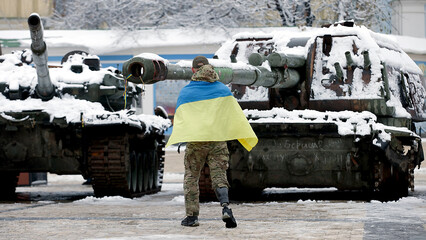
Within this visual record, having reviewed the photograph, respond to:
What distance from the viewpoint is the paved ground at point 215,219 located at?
842cm

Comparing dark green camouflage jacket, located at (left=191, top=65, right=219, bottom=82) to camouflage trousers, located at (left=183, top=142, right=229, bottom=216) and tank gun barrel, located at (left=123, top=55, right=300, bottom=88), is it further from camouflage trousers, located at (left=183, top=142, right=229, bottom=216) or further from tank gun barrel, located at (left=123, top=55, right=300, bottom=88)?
camouflage trousers, located at (left=183, top=142, right=229, bottom=216)

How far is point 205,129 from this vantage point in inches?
365

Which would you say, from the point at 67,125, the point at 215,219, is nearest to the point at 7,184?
the point at 67,125

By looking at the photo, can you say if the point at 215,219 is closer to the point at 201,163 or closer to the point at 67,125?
the point at 201,163

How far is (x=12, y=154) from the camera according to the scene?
13719 millimetres

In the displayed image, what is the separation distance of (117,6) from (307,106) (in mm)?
23243

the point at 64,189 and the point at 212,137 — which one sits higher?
the point at 212,137

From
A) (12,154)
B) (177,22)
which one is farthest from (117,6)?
(12,154)

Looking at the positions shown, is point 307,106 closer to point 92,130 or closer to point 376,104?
point 376,104

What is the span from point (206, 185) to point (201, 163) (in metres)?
3.04

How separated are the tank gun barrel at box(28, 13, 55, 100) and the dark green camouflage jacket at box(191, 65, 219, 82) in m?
3.83

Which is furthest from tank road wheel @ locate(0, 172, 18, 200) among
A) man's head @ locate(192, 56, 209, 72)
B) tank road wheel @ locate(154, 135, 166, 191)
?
man's head @ locate(192, 56, 209, 72)

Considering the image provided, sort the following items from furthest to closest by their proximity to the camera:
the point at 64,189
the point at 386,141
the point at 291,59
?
1. the point at 64,189
2. the point at 291,59
3. the point at 386,141

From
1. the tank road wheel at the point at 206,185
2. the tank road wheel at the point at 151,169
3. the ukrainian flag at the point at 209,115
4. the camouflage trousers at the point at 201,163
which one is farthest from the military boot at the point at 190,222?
the tank road wheel at the point at 151,169
